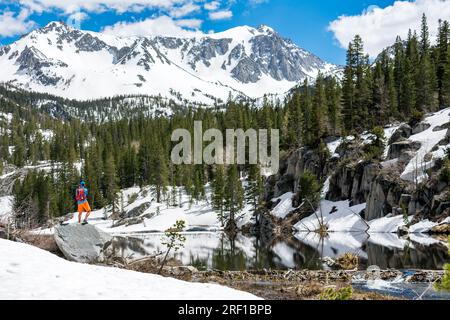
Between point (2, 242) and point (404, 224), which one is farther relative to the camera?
point (404, 224)

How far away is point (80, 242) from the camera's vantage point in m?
21.3

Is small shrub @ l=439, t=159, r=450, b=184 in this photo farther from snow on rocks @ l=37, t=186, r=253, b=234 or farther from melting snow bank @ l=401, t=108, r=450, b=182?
snow on rocks @ l=37, t=186, r=253, b=234

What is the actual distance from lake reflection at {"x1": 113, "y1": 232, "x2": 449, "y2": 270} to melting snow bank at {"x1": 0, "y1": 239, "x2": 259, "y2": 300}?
14679mm

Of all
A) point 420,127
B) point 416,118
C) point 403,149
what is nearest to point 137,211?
point 403,149

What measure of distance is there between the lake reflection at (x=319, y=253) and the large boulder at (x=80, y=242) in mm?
Result: 6479

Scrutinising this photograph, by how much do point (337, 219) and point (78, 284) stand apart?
6265cm

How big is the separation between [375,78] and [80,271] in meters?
88.2

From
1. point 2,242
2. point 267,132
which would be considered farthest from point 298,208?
point 2,242

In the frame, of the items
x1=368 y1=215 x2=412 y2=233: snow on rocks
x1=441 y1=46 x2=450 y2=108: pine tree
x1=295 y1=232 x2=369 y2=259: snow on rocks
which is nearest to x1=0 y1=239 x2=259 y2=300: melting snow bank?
x1=295 y1=232 x2=369 y2=259: snow on rocks

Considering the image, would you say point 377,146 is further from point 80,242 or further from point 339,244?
point 80,242

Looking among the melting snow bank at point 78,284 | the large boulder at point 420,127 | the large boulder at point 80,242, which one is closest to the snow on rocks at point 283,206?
the large boulder at point 420,127

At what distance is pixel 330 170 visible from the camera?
80250mm
